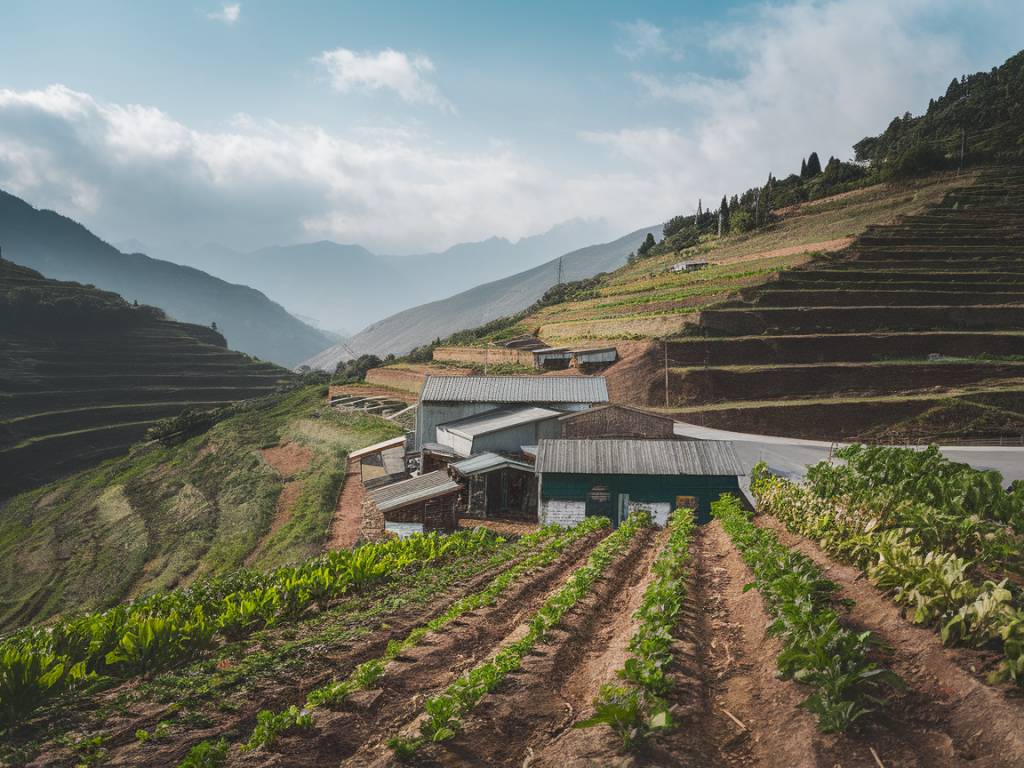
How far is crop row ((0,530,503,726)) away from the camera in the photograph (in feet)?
26.8

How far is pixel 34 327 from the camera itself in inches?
3260

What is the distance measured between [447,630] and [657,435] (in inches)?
900

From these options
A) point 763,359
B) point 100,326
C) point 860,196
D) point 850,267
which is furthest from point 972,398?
point 100,326

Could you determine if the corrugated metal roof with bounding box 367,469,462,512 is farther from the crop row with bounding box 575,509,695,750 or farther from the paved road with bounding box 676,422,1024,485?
the paved road with bounding box 676,422,1024,485

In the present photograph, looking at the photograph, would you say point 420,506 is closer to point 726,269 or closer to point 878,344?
point 878,344

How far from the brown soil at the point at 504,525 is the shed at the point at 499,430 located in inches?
174

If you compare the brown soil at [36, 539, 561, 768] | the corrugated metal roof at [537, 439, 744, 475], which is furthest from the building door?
the brown soil at [36, 539, 561, 768]

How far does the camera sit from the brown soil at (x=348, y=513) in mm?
24906

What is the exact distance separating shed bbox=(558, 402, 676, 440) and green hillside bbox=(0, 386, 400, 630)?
539 inches

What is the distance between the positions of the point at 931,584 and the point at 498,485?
21669mm

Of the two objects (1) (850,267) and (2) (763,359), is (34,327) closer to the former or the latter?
(2) (763,359)

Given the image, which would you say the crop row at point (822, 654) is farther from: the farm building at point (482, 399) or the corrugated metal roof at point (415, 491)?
the farm building at point (482, 399)

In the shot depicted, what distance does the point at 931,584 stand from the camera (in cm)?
743

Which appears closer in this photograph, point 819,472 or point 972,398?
point 819,472
